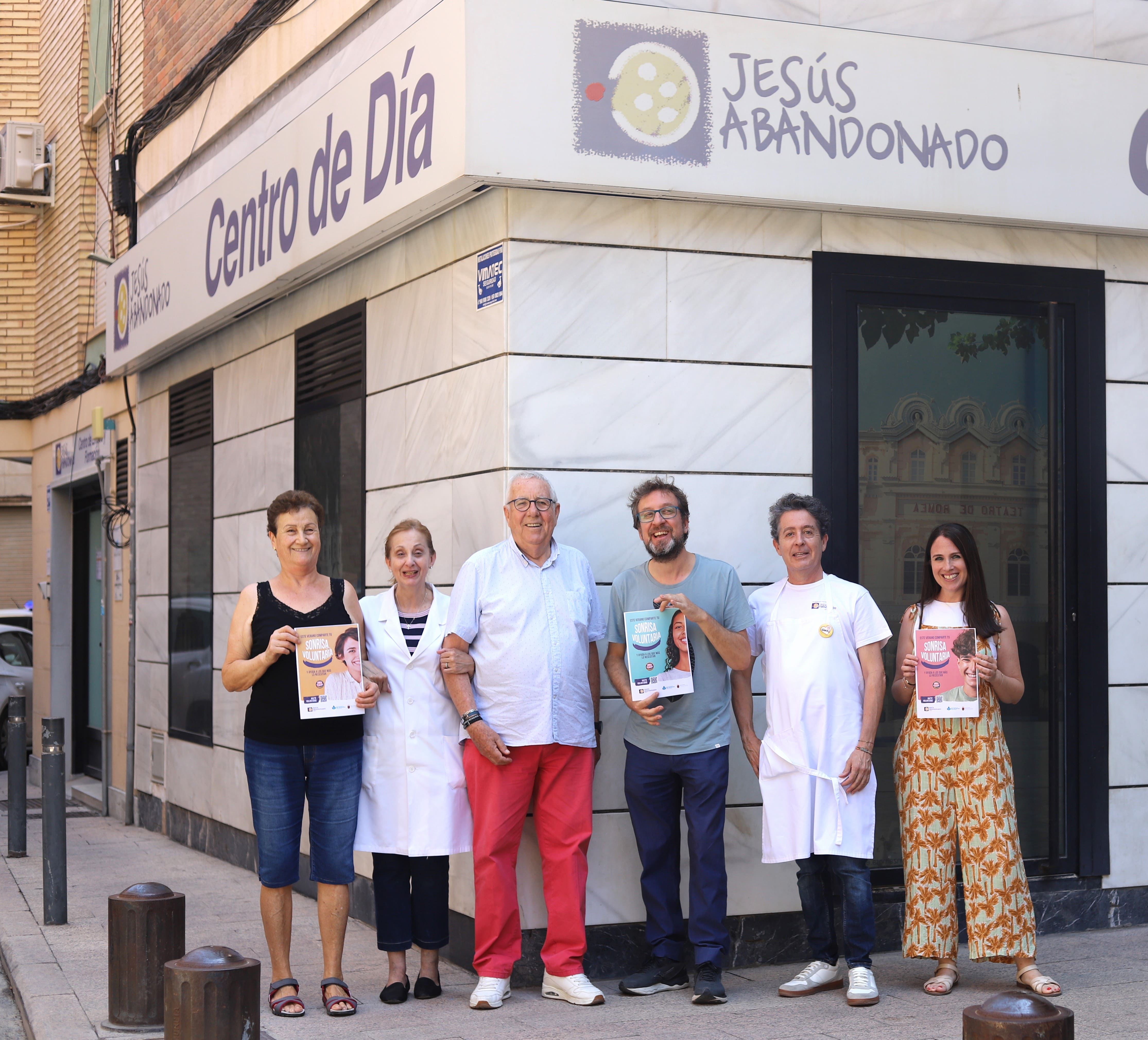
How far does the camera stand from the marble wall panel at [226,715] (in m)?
9.72

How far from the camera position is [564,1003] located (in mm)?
6012

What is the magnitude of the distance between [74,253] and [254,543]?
6.61 metres

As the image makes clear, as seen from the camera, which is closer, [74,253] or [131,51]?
[131,51]

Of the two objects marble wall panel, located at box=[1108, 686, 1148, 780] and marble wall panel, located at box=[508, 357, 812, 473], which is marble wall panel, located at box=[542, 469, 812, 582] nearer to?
marble wall panel, located at box=[508, 357, 812, 473]

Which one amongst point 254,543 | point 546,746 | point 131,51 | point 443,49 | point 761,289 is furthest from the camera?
point 131,51

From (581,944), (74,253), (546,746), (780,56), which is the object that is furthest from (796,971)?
(74,253)

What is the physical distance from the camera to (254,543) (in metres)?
9.63

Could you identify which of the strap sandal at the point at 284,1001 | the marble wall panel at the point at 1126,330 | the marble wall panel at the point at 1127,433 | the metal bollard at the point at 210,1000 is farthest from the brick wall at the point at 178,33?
the metal bollard at the point at 210,1000

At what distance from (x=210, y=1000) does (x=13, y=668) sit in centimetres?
1416

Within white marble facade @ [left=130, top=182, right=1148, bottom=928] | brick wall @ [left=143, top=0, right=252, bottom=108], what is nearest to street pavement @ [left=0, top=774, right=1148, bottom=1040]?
white marble facade @ [left=130, top=182, right=1148, bottom=928]

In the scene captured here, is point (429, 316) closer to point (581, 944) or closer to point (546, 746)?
point (546, 746)

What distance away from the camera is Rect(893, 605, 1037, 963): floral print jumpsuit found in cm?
603

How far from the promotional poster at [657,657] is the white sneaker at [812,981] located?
1306mm

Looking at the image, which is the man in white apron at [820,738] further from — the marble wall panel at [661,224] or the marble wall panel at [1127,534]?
the marble wall panel at [1127,534]
